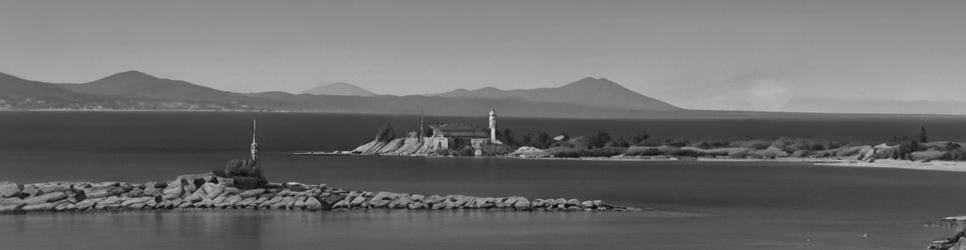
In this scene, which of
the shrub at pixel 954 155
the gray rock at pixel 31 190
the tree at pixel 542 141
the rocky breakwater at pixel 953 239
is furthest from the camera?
the tree at pixel 542 141

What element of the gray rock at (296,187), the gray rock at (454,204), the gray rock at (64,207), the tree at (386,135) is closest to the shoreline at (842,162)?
the tree at (386,135)

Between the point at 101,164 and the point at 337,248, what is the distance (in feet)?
202

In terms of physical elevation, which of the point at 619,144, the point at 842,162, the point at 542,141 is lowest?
the point at 842,162

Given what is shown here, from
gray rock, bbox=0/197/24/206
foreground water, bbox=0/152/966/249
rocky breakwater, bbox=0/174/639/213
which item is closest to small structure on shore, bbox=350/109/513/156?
foreground water, bbox=0/152/966/249

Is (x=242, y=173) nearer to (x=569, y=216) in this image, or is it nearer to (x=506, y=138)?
(x=569, y=216)

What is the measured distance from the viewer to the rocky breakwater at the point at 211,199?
2488 inches

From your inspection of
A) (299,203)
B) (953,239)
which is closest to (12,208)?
→ (299,203)

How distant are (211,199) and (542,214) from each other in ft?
42.3

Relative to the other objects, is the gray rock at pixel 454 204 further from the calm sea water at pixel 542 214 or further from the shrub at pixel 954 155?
A: the shrub at pixel 954 155

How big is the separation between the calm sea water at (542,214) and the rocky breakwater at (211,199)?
4.64ft

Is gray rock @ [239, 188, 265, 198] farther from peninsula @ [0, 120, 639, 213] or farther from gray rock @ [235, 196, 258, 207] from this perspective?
gray rock @ [235, 196, 258, 207]

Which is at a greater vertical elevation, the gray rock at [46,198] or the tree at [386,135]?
the tree at [386,135]

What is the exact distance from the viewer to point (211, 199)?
64375 mm

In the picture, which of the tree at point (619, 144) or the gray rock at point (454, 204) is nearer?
the gray rock at point (454, 204)
